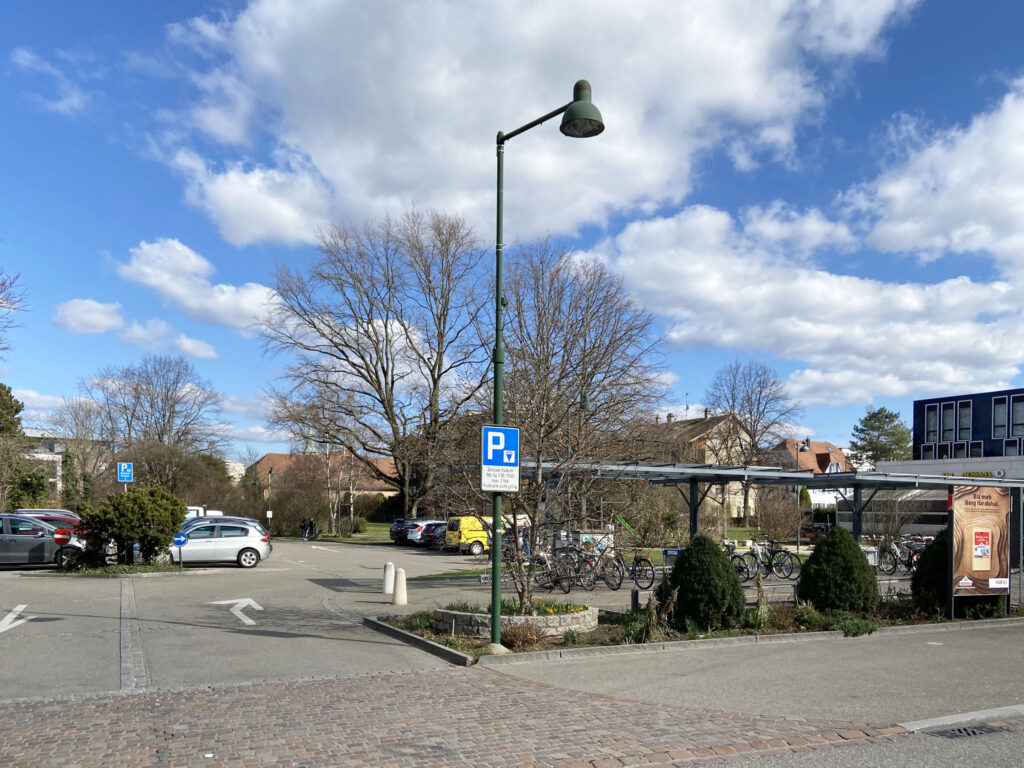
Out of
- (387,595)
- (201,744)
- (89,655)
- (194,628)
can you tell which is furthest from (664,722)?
(387,595)

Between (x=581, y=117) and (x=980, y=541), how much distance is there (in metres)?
10.3

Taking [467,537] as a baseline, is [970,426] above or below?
above

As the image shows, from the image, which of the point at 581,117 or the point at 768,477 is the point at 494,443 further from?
the point at 768,477

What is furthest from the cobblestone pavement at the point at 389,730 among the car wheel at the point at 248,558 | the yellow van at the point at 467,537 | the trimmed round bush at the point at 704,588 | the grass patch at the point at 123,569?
the yellow van at the point at 467,537

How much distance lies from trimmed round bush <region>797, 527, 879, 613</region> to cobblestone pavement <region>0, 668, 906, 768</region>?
6.30 metres

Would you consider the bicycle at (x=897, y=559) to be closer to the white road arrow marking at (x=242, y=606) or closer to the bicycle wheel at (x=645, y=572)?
the bicycle wheel at (x=645, y=572)

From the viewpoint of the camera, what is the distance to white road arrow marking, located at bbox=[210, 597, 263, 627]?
1390cm

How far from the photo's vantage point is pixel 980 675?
31.7ft

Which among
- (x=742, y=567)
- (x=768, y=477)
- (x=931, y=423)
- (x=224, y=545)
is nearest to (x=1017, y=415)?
(x=931, y=423)

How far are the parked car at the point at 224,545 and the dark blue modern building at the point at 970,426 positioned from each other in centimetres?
5384

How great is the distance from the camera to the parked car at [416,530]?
1548 inches

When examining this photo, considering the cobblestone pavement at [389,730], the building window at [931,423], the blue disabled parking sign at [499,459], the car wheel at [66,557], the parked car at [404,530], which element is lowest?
the parked car at [404,530]

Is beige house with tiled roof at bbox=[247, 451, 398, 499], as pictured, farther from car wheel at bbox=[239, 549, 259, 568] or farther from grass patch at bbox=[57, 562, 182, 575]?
grass patch at bbox=[57, 562, 182, 575]

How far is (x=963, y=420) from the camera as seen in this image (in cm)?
6303
